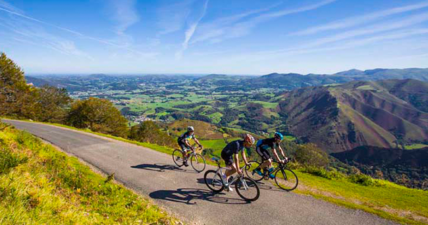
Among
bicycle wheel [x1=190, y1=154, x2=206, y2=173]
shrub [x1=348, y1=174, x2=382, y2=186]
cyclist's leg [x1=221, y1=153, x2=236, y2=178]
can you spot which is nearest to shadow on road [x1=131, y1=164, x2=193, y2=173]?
bicycle wheel [x1=190, y1=154, x2=206, y2=173]

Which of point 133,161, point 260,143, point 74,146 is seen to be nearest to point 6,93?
point 74,146

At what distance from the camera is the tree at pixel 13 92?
34.4m

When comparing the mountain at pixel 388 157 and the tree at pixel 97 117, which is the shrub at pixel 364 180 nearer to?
the tree at pixel 97 117

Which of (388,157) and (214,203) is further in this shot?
(388,157)

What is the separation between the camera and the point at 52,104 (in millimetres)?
51000

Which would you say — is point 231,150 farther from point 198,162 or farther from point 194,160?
point 194,160

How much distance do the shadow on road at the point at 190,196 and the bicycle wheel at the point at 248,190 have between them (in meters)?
0.25

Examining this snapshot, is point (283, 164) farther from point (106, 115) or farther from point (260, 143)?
point (106, 115)

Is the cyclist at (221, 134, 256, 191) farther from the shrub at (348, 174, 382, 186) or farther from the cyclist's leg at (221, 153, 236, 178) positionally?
the shrub at (348, 174, 382, 186)

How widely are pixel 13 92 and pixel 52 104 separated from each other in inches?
623

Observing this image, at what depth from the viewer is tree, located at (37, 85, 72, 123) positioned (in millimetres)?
46397

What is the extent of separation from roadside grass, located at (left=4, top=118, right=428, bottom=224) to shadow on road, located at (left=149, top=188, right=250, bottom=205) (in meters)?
3.74

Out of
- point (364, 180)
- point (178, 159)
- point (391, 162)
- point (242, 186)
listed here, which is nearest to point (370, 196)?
point (364, 180)

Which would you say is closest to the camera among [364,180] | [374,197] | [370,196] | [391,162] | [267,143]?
[374,197]
